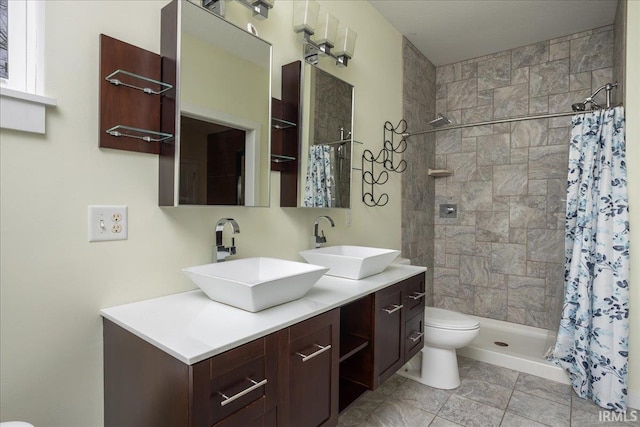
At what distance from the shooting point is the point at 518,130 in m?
3.29

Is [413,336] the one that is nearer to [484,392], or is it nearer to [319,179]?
[484,392]

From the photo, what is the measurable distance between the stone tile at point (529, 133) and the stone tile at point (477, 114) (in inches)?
9.8

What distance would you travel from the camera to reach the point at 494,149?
11.2 ft

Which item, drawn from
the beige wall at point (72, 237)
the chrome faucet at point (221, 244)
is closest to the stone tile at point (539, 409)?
the chrome faucet at point (221, 244)

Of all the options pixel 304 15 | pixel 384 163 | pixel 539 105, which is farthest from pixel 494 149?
pixel 304 15

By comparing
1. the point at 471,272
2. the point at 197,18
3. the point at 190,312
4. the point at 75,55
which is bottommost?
the point at 471,272

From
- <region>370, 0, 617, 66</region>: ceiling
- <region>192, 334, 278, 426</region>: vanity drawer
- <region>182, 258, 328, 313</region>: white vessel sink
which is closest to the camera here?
<region>192, 334, 278, 426</region>: vanity drawer

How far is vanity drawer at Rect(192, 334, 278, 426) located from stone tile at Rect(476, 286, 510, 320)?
9.55ft

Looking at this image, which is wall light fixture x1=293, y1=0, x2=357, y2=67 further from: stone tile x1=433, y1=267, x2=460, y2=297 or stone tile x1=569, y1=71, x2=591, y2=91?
stone tile x1=433, y1=267, x2=460, y2=297

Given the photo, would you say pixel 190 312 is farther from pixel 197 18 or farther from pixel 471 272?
pixel 471 272

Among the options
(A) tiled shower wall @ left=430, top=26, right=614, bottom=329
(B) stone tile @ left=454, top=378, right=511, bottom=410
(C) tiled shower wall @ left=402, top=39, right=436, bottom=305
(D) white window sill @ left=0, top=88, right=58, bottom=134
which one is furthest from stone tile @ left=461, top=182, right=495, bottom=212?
(D) white window sill @ left=0, top=88, right=58, bottom=134

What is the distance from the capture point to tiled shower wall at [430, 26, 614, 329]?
3.09 meters

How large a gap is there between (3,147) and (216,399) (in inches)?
36.6

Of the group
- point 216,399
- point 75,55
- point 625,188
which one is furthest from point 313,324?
point 625,188
